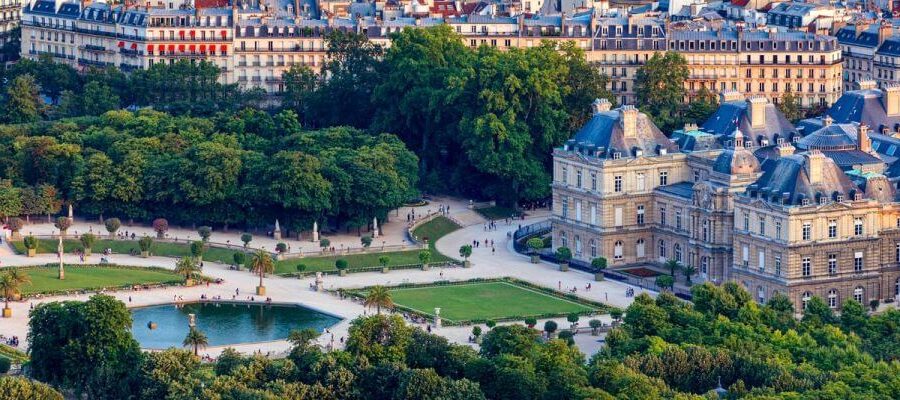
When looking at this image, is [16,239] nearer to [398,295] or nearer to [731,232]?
[398,295]

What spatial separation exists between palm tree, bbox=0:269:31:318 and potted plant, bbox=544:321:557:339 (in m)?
30.3

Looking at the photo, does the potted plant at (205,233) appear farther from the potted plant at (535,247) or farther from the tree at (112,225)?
the potted plant at (535,247)

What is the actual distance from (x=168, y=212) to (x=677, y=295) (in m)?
35.8

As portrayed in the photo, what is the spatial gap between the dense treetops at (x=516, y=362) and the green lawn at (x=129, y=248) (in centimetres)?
2604

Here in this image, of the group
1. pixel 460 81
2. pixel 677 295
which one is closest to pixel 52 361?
pixel 677 295

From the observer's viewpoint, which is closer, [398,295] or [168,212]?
[398,295]

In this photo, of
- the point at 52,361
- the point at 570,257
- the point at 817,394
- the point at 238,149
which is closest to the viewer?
the point at 817,394

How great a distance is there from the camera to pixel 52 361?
14962 centimetres

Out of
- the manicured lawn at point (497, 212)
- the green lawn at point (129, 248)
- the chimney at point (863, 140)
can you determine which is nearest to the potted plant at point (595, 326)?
the chimney at point (863, 140)

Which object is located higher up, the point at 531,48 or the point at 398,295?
the point at 531,48

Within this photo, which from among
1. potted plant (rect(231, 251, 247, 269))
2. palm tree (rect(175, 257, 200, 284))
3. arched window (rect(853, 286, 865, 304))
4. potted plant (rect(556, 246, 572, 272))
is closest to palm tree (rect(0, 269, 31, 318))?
palm tree (rect(175, 257, 200, 284))

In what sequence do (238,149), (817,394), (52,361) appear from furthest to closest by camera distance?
(238,149), (52,361), (817,394)

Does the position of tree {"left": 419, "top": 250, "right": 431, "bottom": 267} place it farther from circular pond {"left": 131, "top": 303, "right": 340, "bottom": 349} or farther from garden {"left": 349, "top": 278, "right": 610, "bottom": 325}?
circular pond {"left": 131, "top": 303, "right": 340, "bottom": 349}

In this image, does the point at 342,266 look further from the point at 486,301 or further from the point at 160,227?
the point at 160,227
